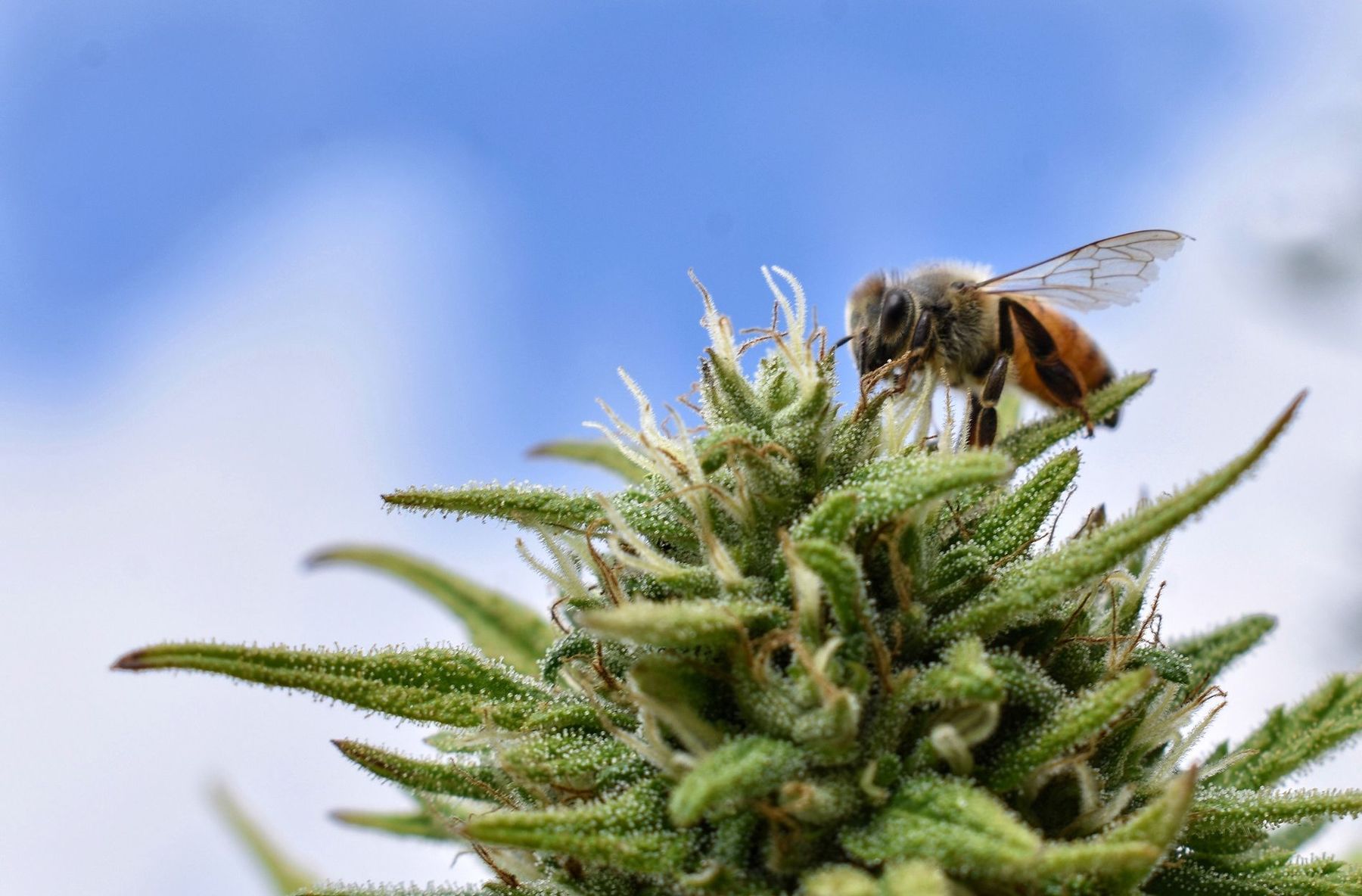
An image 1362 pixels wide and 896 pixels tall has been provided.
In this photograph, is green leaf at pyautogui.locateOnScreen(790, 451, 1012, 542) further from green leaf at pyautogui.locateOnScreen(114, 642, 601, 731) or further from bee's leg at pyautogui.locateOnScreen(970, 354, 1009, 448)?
bee's leg at pyautogui.locateOnScreen(970, 354, 1009, 448)

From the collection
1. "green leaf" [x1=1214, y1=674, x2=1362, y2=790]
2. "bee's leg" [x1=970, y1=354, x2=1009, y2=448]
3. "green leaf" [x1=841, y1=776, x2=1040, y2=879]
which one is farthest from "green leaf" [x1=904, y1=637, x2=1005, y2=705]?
"green leaf" [x1=1214, y1=674, x2=1362, y2=790]

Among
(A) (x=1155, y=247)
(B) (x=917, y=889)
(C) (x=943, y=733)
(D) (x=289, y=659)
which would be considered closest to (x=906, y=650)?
(C) (x=943, y=733)

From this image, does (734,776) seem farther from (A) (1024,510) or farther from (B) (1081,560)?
(A) (1024,510)

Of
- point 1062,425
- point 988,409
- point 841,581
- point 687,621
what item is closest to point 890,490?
point 841,581

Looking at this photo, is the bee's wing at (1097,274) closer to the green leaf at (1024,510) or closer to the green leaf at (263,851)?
the green leaf at (1024,510)

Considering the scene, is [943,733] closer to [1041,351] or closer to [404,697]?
[404,697]
